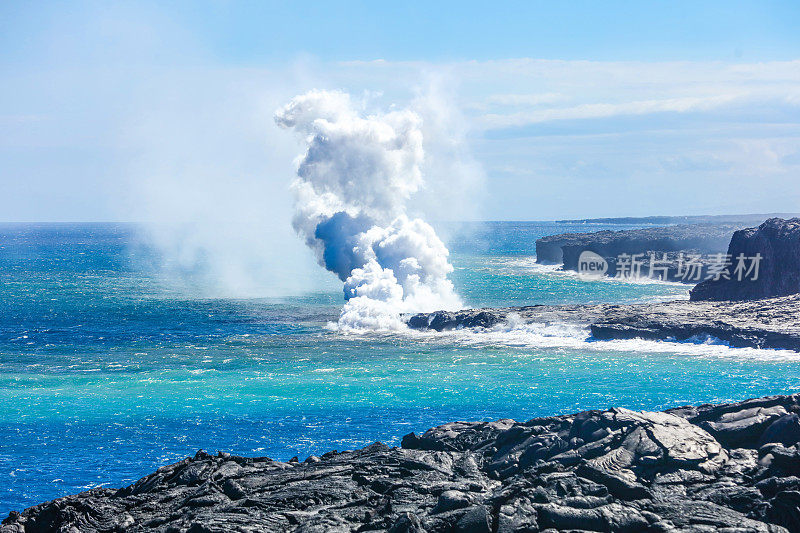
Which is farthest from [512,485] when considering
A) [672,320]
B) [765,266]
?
[765,266]

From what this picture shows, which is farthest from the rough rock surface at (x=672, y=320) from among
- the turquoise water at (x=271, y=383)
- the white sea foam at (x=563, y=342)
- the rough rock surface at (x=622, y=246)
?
the rough rock surface at (x=622, y=246)

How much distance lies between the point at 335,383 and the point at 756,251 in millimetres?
53109

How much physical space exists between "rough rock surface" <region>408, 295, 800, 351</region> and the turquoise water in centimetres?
214

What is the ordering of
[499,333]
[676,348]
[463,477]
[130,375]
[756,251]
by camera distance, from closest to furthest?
[463,477] → [130,375] → [676,348] → [499,333] → [756,251]

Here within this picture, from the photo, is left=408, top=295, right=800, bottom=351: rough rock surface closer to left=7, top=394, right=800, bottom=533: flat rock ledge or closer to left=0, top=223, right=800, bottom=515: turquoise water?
left=0, top=223, right=800, bottom=515: turquoise water

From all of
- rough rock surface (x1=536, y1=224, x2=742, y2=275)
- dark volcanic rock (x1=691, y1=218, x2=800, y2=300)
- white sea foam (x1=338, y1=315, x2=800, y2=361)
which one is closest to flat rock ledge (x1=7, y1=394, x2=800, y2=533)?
white sea foam (x1=338, y1=315, x2=800, y2=361)

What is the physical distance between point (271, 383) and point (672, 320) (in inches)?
1337

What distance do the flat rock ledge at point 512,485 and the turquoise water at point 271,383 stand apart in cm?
666

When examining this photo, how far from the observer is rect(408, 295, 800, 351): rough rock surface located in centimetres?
6303

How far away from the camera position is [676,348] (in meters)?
62.8

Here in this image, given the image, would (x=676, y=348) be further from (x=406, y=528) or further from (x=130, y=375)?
(x=406, y=528)

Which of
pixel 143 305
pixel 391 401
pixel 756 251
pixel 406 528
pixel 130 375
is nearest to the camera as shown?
pixel 406 528

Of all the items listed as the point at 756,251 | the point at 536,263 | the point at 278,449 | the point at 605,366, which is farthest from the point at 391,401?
the point at 536,263

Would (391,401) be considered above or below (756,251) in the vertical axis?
below
